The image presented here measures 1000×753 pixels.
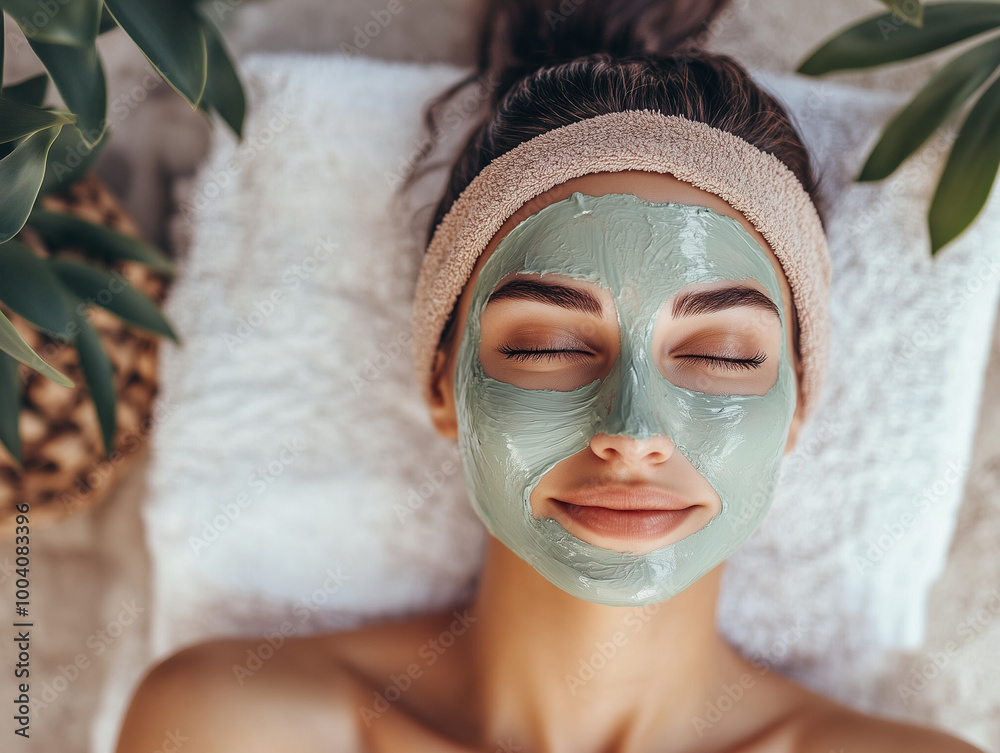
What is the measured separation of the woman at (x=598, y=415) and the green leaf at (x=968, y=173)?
211 millimetres

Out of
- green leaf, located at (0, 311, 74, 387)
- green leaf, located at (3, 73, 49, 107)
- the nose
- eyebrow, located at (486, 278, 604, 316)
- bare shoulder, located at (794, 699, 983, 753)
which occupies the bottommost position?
bare shoulder, located at (794, 699, 983, 753)

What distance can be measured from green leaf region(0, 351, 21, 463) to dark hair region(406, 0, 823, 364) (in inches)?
20.8

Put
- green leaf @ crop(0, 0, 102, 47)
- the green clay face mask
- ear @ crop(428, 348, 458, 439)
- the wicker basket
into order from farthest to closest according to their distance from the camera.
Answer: the wicker basket, ear @ crop(428, 348, 458, 439), the green clay face mask, green leaf @ crop(0, 0, 102, 47)

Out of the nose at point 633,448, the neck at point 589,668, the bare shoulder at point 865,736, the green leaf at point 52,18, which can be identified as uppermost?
the green leaf at point 52,18

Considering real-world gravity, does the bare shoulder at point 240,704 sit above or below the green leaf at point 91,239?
below

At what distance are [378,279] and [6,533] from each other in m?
0.72

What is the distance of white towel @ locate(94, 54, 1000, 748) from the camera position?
1156 mm

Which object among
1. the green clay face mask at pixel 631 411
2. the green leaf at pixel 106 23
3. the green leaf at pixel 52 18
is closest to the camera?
the green leaf at pixel 52 18

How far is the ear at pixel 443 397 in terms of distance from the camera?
0.98 meters

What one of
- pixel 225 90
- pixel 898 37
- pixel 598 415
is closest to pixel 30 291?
pixel 225 90

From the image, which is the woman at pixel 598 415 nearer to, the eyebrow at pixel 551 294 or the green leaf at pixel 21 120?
the eyebrow at pixel 551 294

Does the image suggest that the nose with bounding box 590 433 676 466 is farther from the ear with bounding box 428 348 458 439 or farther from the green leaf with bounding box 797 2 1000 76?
the green leaf with bounding box 797 2 1000 76

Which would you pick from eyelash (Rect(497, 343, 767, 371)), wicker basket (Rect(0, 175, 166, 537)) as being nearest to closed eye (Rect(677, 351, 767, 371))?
eyelash (Rect(497, 343, 767, 371))

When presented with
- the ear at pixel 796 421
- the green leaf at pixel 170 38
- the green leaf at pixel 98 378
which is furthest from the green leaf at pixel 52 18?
the ear at pixel 796 421
